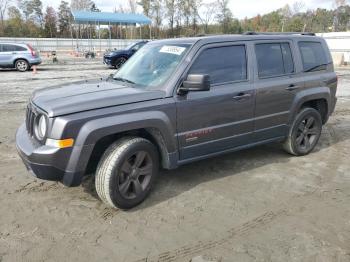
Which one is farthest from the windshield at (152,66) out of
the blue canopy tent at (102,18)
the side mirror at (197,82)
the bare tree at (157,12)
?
the bare tree at (157,12)

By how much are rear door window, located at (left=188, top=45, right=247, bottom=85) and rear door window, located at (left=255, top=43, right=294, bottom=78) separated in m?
0.31

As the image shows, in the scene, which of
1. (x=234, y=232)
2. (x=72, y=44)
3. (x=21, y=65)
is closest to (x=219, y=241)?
Answer: (x=234, y=232)

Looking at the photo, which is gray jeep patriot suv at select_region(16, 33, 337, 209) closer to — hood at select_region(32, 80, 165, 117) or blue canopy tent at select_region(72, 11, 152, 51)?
hood at select_region(32, 80, 165, 117)

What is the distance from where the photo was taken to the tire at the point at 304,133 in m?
5.46

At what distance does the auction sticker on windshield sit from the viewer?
170 inches

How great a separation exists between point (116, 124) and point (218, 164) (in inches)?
83.8

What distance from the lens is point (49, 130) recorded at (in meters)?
3.46

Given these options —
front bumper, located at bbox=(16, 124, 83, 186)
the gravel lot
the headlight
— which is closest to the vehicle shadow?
the gravel lot

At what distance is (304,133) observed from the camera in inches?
224

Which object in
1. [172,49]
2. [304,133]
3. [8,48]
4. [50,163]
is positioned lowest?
[304,133]

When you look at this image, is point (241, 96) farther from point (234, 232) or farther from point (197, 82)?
point (234, 232)

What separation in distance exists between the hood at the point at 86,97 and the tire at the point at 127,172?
447 millimetres

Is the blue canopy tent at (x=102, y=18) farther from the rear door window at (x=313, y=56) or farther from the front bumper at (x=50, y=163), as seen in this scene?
the front bumper at (x=50, y=163)

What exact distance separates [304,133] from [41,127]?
395 cm
